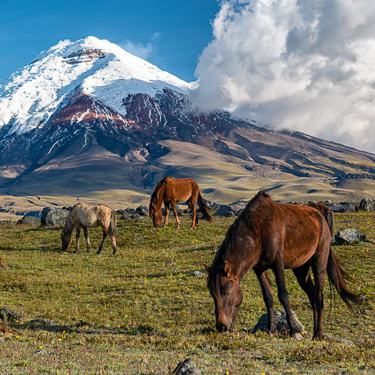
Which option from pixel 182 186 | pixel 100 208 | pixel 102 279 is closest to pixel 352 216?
pixel 182 186

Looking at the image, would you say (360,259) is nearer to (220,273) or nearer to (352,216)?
(220,273)

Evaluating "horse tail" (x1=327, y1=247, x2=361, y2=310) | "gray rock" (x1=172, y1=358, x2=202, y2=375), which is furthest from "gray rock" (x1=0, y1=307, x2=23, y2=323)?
"horse tail" (x1=327, y1=247, x2=361, y2=310)

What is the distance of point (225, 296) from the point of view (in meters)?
9.05

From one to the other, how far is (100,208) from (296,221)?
58.7ft

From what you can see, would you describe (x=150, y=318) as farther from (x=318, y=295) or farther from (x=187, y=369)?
(x=187, y=369)

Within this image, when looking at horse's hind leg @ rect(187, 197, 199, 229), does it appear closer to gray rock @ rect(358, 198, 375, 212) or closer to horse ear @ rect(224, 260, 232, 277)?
horse ear @ rect(224, 260, 232, 277)

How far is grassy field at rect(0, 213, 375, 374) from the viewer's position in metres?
7.93

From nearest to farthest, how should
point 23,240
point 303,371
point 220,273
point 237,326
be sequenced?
1. point 303,371
2. point 220,273
3. point 237,326
4. point 23,240

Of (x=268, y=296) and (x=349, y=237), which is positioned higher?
(x=349, y=237)

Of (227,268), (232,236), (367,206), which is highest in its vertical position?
(367,206)

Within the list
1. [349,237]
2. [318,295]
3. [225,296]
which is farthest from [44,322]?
[349,237]

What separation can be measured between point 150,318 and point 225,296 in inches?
193

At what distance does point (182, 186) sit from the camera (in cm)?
3186

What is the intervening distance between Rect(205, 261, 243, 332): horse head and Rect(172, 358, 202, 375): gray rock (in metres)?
1.86
